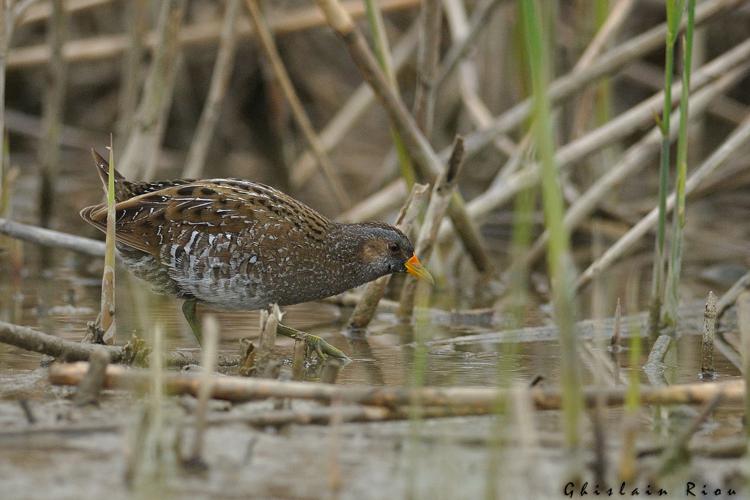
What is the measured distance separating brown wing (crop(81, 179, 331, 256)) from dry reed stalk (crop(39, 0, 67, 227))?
270 centimetres

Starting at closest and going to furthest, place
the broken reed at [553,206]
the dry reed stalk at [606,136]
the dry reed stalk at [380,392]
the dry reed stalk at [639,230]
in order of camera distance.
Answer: the broken reed at [553,206] → the dry reed stalk at [380,392] → the dry reed stalk at [639,230] → the dry reed stalk at [606,136]

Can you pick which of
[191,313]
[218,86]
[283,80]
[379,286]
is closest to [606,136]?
[379,286]

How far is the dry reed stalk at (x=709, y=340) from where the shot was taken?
4.67m

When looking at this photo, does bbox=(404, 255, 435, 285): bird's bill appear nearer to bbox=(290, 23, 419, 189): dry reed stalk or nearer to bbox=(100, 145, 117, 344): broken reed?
bbox=(100, 145, 117, 344): broken reed

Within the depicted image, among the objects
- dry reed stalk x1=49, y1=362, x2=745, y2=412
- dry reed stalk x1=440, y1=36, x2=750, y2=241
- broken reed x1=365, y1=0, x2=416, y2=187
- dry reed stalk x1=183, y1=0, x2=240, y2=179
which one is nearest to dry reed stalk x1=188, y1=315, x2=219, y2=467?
dry reed stalk x1=49, y1=362, x2=745, y2=412

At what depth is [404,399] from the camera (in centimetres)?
350

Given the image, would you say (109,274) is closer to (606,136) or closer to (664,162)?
(664,162)

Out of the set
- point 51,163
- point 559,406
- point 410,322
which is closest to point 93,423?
point 559,406

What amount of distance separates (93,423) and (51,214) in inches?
199

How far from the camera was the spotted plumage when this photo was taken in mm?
4996

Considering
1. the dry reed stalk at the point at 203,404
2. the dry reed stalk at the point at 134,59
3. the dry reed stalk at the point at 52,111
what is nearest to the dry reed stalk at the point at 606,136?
the dry reed stalk at the point at 134,59

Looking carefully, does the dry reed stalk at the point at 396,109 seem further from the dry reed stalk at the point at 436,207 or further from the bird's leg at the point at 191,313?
the bird's leg at the point at 191,313

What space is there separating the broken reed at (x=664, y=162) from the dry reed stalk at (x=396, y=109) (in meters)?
1.28

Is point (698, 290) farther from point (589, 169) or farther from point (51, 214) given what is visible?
point (51, 214)
